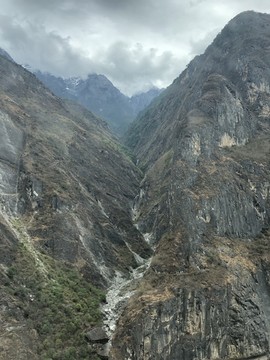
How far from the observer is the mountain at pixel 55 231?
68875 mm

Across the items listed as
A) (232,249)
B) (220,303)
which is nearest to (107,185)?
(232,249)

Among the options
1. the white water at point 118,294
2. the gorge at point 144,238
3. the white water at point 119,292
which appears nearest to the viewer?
the gorge at point 144,238

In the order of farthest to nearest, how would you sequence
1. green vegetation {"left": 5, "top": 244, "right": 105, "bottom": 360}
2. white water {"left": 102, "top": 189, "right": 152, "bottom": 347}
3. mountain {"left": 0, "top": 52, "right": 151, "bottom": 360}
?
white water {"left": 102, "top": 189, "right": 152, "bottom": 347}, mountain {"left": 0, "top": 52, "right": 151, "bottom": 360}, green vegetation {"left": 5, "top": 244, "right": 105, "bottom": 360}

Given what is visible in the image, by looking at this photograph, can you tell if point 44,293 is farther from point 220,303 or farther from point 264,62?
point 264,62

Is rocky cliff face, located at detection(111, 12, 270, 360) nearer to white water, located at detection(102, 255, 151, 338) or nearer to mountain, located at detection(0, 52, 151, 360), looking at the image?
white water, located at detection(102, 255, 151, 338)

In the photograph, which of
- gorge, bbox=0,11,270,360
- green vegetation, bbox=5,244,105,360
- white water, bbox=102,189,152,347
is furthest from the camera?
white water, bbox=102,189,152,347

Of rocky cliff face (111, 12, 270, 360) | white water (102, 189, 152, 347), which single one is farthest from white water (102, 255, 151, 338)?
rocky cliff face (111, 12, 270, 360)

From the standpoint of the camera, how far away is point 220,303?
74.8 metres

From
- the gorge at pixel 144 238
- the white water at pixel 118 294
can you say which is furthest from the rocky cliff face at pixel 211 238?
the white water at pixel 118 294

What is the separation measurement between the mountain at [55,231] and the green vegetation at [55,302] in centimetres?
15

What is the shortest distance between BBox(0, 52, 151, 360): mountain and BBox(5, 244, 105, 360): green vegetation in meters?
0.15

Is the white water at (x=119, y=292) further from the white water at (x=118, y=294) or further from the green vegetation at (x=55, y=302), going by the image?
the green vegetation at (x=55, y=302)

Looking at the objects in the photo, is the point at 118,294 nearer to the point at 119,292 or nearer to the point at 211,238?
the point at 119,292

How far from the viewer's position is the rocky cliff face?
231ft
